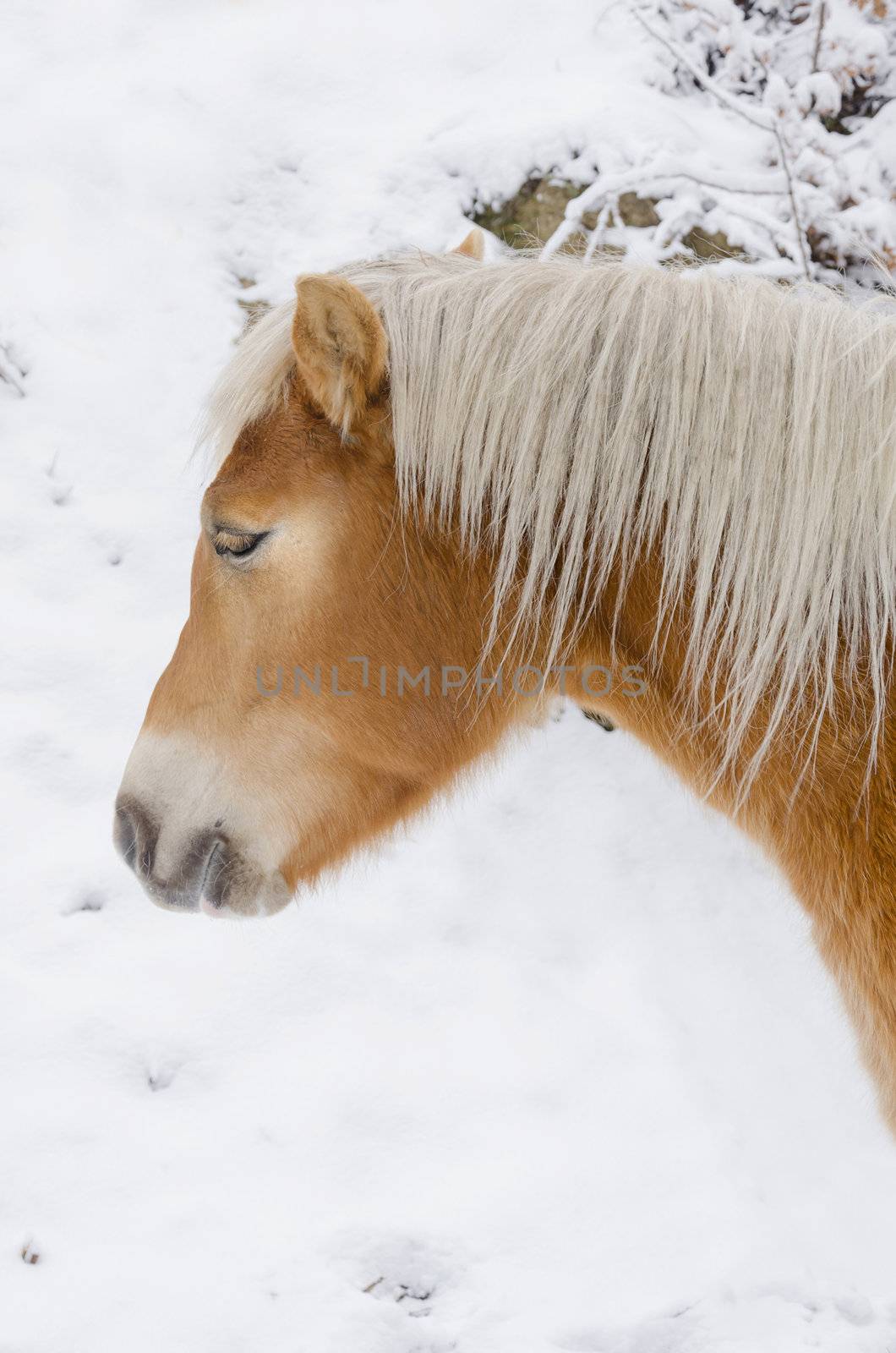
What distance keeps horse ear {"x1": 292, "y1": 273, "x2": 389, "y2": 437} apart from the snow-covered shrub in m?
2.51

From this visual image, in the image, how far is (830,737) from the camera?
1.54 m

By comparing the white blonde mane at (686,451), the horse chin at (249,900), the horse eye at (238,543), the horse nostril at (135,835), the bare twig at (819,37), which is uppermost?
the bare twig at (819,37)

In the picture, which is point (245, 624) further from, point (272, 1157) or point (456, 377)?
point (272, 1157)

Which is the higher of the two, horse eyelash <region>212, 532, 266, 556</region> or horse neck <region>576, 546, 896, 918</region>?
horse eyelash <region>212, 532, 266, 556</region>

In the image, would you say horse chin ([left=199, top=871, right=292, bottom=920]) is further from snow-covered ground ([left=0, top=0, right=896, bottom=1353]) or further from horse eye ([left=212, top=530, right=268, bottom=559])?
horse eye ([left=212, top=530, right=268, bottom=559])

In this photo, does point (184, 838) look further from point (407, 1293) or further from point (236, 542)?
point (407, 1293)

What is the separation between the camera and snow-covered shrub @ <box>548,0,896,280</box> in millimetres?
3996

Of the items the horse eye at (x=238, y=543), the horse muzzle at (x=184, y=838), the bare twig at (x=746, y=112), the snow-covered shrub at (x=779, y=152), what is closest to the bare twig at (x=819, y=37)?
the snow-covered shrub at (x=779, y=152)

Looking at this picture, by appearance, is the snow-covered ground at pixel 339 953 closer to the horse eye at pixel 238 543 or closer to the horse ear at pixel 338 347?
the horse eye at pixel 238 543

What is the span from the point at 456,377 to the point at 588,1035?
92.8 inches

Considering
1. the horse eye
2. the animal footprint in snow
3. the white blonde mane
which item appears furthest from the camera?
the animal footprint in snow

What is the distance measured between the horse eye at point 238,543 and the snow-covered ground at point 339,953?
2.64 feet

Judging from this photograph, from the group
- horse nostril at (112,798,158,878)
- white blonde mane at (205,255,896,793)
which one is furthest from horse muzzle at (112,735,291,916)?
white blonde mane at (205,255,896,793)

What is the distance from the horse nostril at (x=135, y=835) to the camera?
1.81 meters
